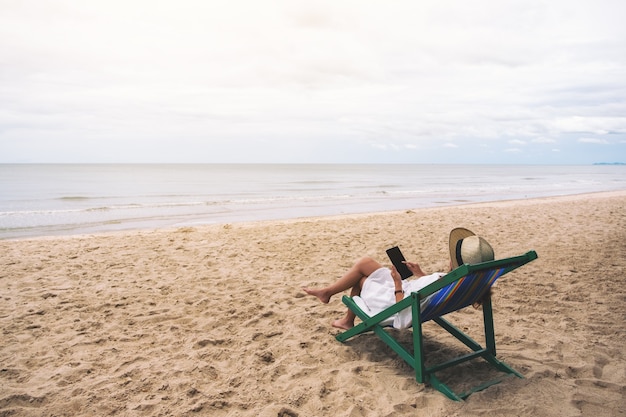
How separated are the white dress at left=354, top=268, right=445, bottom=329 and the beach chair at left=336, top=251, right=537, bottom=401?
0.24 feet

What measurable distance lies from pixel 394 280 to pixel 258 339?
1.42 meters

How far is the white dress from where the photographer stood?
316 cm

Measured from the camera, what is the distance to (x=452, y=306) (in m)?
3.01

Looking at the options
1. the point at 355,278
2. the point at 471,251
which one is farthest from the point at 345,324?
the point at 471,251

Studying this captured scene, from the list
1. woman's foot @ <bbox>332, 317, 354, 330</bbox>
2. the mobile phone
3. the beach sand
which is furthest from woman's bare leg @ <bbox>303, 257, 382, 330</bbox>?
the beach sand

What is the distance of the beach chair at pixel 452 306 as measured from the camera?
262cm

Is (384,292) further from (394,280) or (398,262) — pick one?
(398,262)

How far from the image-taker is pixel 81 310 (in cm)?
459

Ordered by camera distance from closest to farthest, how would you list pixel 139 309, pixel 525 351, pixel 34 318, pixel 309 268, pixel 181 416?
pixel 181 416 < pixel 525 351 < pixel 34 318 < pixel 139 309 < pixel 309 268

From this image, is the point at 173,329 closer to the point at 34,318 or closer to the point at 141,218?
the point at 34,318

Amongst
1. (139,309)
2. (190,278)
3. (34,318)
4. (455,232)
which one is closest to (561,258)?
(455,232)

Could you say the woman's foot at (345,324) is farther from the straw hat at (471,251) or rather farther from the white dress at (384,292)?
the straw hat at (471,251)

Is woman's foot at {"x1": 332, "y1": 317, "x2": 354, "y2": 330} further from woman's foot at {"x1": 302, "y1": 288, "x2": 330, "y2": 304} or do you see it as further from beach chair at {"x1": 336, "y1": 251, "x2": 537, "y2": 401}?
beach chair at {"x1": 336, "y1": 251, "x2": 537, "y2": 401}

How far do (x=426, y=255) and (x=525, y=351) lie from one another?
12.0 ft
